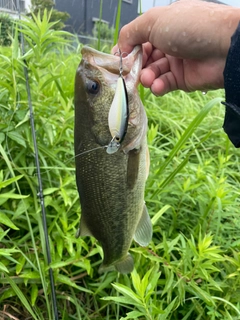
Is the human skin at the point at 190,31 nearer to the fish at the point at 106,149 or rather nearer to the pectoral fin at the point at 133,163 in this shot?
the fish at the point at 106,149

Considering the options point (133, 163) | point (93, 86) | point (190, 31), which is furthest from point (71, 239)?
point (190, 31)

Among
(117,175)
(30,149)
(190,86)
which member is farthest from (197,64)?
(30,149)

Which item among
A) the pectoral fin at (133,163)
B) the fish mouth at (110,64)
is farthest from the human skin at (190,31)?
the pectoral fin at (133,163)

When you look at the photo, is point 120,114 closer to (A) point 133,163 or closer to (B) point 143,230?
(A) point 133,163

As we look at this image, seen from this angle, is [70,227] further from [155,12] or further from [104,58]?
[155,12]

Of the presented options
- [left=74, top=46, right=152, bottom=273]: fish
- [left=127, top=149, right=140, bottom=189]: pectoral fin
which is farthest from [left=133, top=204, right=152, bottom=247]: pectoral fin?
[left=127, top=149, right=140, bottom=189]: pectoral fin

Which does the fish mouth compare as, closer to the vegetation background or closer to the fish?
the fish
